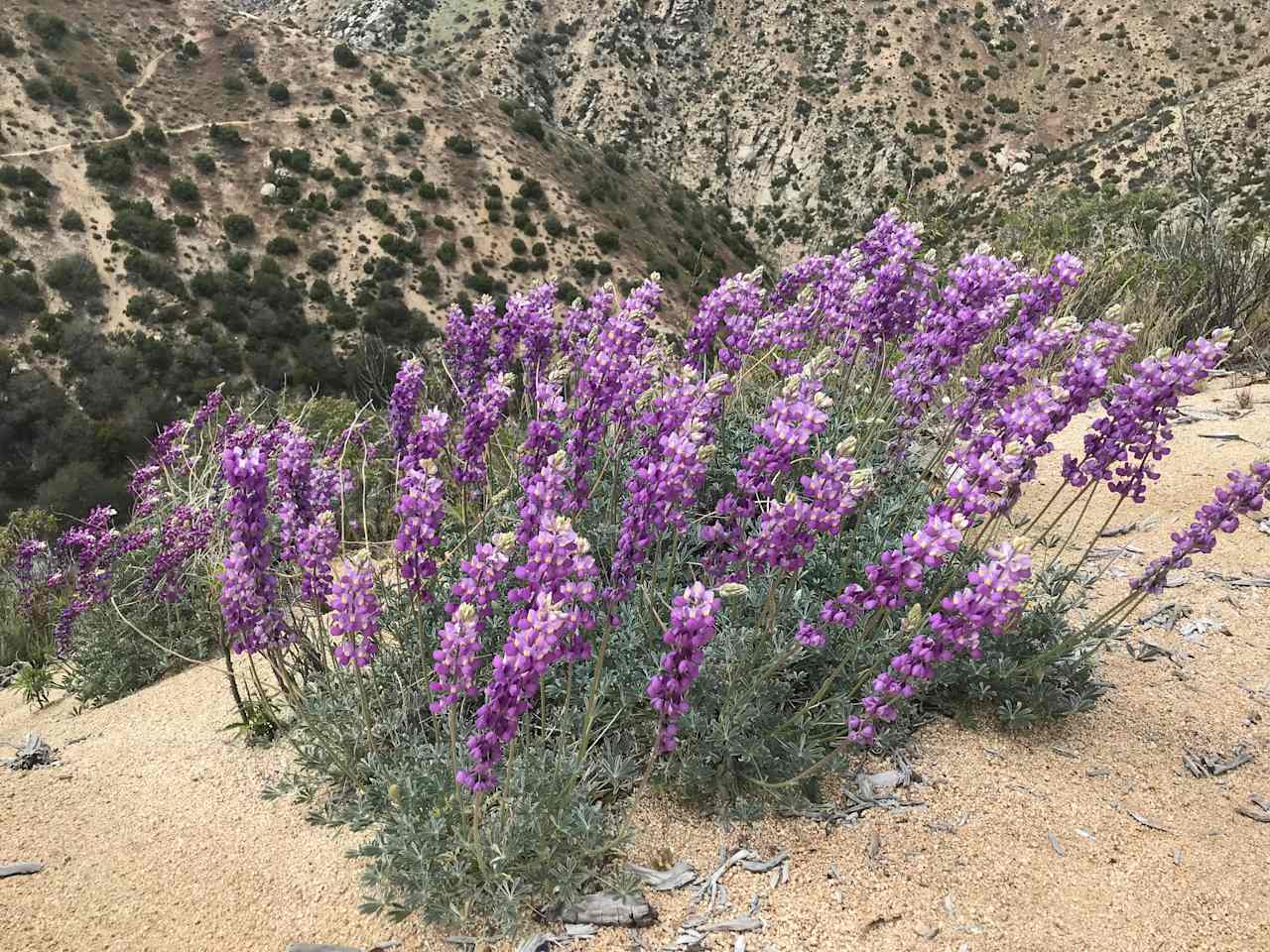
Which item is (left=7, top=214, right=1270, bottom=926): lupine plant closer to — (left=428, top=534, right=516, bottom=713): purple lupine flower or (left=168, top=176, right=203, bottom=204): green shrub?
(left=428, top=534, right=516, bottom=713): purple lupine flower

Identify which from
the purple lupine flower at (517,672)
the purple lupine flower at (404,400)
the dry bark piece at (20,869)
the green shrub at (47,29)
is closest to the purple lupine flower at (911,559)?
the purple lupine flower at (517,672)

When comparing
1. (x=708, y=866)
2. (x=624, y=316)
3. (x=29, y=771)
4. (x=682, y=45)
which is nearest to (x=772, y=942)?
(x=708, y=866)

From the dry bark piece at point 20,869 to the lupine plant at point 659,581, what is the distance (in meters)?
0.89

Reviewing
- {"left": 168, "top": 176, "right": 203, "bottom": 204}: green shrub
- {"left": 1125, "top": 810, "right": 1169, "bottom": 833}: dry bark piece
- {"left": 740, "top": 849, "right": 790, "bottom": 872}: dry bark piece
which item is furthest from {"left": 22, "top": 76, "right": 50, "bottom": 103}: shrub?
{"left": 1125, "top": 810, "right": 1169, "bottom": 833}: dry bark piece

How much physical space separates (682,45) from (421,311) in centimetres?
4219

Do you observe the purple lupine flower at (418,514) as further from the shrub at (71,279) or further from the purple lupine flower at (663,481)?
the shrub at (71,279)

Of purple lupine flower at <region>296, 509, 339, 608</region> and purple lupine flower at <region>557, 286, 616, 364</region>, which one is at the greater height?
purple lupine flower at <region>557, 286, 616, 364</region>

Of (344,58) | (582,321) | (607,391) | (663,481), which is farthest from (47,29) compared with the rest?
(663,481)

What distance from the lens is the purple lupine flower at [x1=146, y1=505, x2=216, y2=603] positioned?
4363 millimetres

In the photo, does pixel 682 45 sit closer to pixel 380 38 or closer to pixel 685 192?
pixel 685 192

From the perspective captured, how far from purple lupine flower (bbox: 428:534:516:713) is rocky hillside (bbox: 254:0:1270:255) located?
53.2 m

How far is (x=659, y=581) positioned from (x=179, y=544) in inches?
113

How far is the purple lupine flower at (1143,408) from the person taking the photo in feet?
9.07

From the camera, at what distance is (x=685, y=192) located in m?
60.0
